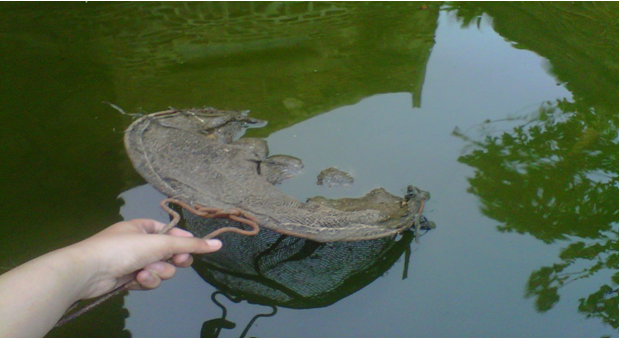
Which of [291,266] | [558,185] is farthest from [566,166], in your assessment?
[291,266]

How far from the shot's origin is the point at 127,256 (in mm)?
1220

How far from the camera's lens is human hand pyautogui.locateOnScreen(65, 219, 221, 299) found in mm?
1187

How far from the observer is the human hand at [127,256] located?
46.7 inches

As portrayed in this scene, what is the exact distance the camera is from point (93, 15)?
317 centimetres

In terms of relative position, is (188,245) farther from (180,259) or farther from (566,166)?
(566,166)

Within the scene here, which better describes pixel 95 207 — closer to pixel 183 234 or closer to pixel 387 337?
pixel 183 234

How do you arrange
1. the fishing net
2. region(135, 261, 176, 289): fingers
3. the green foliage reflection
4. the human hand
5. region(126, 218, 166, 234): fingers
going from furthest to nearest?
the green foliage reflection → the fishing net → region(126, 218, 166, 234): fingers → region(135, 261, 176, 289): fingers → the human hand

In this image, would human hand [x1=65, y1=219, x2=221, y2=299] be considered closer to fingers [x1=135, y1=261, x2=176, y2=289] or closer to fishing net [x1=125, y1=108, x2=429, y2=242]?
fingers [x1=135, y1=261, x2=176, y2=289]

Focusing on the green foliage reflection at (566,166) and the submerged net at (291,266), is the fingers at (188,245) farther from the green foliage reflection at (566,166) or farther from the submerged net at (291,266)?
the green foliage reflection at (566,166)

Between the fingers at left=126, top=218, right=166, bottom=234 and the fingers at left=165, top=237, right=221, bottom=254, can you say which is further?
the fingers at left=126, top=218, right=166, bottom=234

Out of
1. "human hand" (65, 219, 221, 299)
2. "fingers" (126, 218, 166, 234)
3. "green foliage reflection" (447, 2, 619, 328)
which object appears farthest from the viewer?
"green foliage reflection" (447, 2, 619, 328)

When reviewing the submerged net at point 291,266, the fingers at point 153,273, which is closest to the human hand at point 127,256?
the fingers at point 153,273

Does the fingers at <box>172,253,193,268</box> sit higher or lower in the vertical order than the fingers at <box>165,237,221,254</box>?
lower

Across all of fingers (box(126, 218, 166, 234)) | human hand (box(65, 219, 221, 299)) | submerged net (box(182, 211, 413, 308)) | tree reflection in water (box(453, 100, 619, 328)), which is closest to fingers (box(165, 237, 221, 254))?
human hand (box(65, 219, 221, 299))
